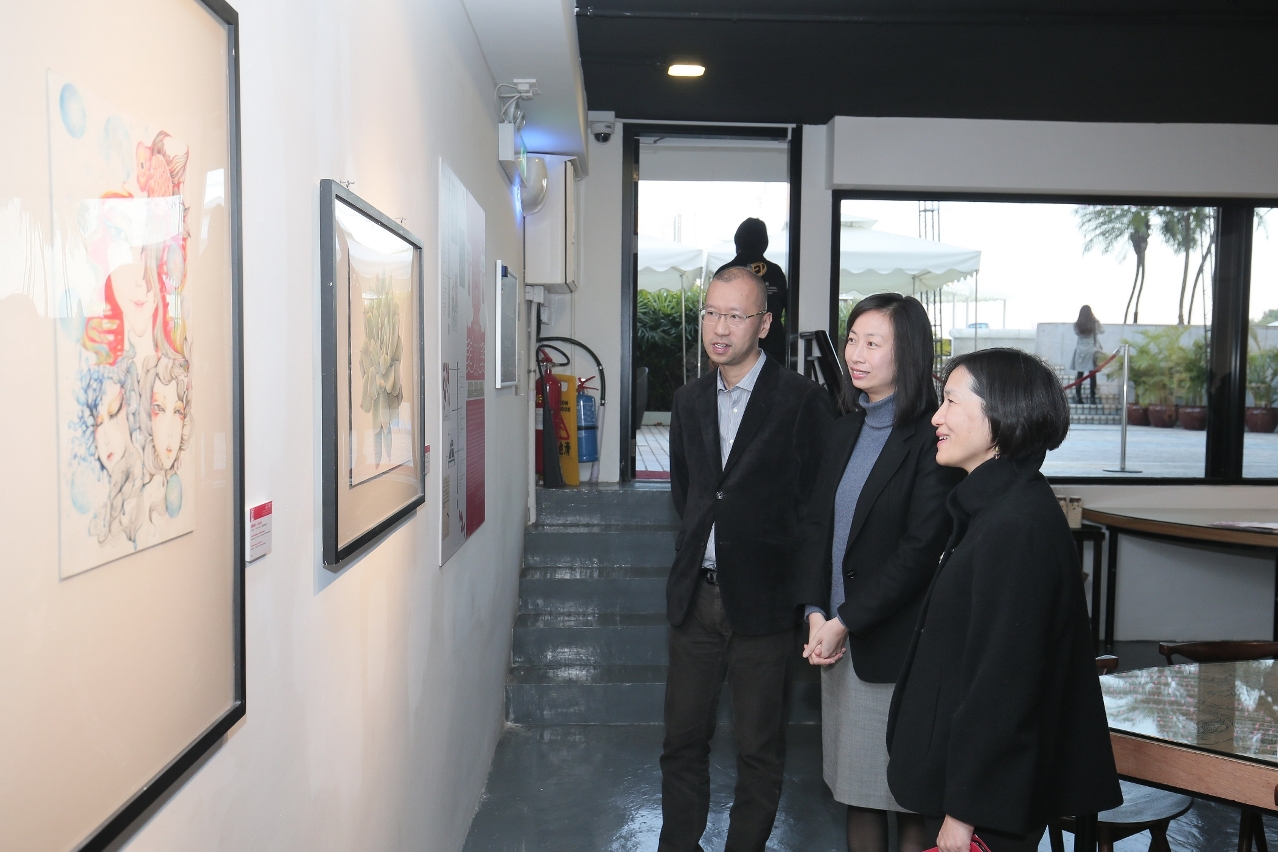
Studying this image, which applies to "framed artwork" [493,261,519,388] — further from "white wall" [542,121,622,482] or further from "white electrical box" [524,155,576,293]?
"white wall" [542,121,622,482]

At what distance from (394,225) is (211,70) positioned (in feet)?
2.65

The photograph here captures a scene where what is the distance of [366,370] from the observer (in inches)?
63.8

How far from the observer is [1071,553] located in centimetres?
154

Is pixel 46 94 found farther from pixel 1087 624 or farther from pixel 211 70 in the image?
pixel 1087 624

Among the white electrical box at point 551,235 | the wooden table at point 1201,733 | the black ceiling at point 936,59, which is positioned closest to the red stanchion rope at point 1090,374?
the black ceiling at point 936,59

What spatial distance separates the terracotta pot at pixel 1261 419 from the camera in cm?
567

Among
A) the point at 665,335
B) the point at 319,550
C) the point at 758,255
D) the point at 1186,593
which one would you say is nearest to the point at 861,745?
the point at 319,550

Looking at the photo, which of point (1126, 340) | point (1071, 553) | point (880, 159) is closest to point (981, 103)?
point (880, 159)

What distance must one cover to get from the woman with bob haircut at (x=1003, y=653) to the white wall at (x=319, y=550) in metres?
1.00

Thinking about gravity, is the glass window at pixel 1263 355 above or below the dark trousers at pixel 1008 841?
above

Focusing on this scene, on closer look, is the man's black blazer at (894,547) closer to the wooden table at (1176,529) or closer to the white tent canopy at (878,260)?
the wooden table at (1176,529)

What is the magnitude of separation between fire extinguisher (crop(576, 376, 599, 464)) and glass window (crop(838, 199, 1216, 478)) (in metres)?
1.67

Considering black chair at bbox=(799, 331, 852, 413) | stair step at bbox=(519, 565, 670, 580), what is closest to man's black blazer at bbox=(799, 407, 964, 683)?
black chair at bbox=(799, 331, 852, 413)

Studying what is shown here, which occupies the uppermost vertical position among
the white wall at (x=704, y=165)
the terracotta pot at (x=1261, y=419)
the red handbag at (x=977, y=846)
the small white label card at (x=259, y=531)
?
the white wall at (x=704, y=165)
